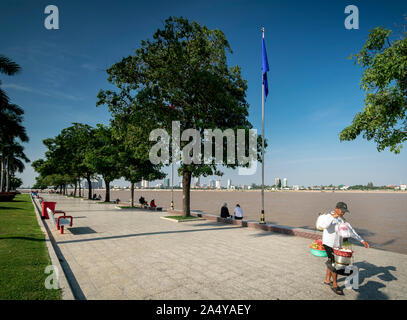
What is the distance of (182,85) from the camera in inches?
595

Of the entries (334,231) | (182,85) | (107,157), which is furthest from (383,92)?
(107,157)

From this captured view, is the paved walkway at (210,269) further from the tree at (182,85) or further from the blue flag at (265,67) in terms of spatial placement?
the blue flag at (265,67)

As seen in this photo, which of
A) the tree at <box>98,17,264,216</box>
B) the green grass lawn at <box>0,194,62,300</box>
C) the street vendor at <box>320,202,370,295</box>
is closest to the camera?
the green grass lawn at <box>0,194,62,300</box>

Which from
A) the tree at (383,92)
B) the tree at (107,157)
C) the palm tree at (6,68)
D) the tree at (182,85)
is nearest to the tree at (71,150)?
the tree at (107,157)

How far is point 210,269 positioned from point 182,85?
1172 cm

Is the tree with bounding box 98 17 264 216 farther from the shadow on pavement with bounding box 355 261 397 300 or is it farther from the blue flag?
the shadow on pavement with bounding box 355 261 397 300

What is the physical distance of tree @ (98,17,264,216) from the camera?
14.7 meters

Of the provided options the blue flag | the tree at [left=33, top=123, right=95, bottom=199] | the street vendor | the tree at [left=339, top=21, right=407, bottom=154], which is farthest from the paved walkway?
the tree at [left=33, top=123, right=95, bottom=199]

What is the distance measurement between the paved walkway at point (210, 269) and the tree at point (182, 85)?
6147 millimetres

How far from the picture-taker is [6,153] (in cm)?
4447

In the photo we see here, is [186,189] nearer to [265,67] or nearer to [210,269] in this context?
[265,67]

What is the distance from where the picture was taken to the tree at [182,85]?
1468 centimetres

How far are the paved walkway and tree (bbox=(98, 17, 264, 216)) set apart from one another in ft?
20.2
